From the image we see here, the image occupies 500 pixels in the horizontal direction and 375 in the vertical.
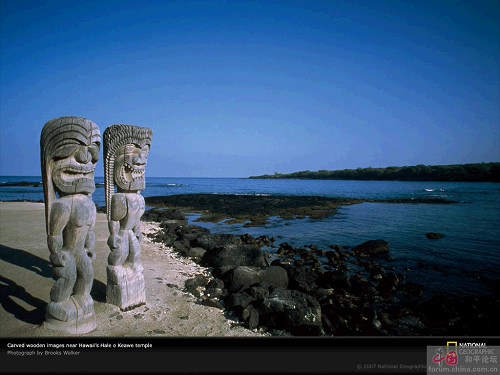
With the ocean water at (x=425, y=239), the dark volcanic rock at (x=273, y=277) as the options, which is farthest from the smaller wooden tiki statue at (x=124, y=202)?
the ocean water at (x=425, y=239)

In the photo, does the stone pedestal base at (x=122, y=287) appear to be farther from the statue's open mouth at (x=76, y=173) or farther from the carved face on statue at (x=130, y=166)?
the statue's open mouth at (x=76, y=173)

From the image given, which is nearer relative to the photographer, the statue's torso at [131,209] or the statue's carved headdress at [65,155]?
the statue's carved headdress at [65,155]

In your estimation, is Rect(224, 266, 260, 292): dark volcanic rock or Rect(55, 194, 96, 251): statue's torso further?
Rect(224, 266, 260, 292): dark volcanic rock

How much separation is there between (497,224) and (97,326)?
22.5 metres

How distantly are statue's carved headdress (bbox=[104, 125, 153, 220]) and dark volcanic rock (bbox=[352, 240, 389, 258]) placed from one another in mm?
9489

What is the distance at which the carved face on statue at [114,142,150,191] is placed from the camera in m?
4.71

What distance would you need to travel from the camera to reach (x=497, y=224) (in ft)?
56.3

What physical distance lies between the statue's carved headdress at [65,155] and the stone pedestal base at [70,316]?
3.89 feet

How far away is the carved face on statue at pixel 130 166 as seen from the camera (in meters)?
4.71

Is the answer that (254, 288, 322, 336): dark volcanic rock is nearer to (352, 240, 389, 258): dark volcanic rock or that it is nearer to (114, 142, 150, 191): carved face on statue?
(114, 142, 150, 191): carved face on statue

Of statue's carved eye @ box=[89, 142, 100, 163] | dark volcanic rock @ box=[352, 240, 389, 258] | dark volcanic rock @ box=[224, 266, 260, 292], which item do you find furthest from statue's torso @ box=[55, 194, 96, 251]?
dark volcanic rock @ box=[352, 240, 389, 258]

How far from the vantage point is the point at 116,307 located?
188 inches

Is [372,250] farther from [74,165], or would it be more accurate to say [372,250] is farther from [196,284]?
[74,165]

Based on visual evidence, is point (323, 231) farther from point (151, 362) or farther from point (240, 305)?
point (151, 362)
